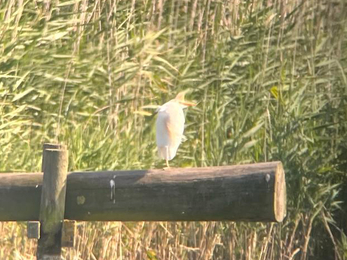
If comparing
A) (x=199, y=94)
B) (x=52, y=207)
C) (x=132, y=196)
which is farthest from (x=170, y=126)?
(x=199, y=94)

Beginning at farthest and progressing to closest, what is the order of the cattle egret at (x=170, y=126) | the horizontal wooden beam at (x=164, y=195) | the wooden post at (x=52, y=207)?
the cattle egret at (x=170, y=126)
the wooden post at (x=52, y=207)
the horizontal wooden beam at (x=164, y=195)

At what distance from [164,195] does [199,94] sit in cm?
345

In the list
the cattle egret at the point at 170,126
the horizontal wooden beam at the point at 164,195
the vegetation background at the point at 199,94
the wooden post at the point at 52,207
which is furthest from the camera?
the vegetation background at the point at 199,94

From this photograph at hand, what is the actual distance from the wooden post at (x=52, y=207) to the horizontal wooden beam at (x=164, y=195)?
0.06 m

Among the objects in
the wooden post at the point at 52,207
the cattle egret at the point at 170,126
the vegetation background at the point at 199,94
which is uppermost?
the vegetation background at the point at 199,94

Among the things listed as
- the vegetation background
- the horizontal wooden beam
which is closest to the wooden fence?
the horizontal wooden beam

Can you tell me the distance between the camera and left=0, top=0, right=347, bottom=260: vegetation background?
6.84m

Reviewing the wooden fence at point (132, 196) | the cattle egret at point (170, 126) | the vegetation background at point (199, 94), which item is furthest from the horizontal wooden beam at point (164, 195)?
the vegetation background at point (199, 94)

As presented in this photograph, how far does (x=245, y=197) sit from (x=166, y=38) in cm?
394

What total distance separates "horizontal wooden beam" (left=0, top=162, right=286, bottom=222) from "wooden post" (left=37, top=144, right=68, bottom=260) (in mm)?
56

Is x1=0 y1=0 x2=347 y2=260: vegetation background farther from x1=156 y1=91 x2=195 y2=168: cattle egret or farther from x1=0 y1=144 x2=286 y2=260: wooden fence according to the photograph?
x1=0 y1=144 x2=286 y2=260: wooden fence

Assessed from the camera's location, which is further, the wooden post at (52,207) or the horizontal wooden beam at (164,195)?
the wooden post at (52,207)

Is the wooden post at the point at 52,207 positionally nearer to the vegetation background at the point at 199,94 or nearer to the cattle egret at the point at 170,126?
the cattle egret at the point at 170,126

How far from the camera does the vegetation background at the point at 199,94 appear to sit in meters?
6.84
